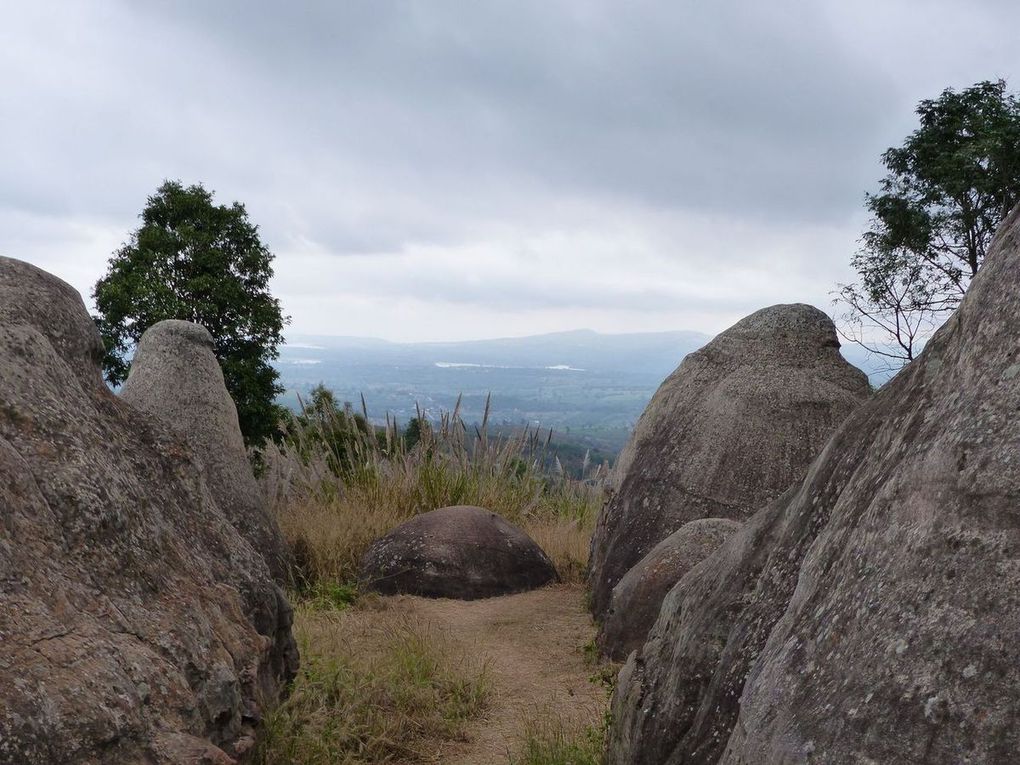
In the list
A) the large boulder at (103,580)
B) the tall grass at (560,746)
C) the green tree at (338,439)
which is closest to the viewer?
the large boulder at (103,580)

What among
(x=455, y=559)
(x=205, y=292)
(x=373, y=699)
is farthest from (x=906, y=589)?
(x=205, y=292)

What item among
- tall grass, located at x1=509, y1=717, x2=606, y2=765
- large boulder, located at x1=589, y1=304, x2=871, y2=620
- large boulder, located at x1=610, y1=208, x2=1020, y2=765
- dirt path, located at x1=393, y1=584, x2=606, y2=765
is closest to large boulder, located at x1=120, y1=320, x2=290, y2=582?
dirt path, located at x1=393, y1=584, x2=606, y2=765

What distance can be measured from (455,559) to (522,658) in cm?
166

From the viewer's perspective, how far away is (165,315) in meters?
12.3

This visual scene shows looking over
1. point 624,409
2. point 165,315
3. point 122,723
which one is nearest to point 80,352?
point 122,723

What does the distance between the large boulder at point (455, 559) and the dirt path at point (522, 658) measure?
0.16 m

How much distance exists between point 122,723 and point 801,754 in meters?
1.78

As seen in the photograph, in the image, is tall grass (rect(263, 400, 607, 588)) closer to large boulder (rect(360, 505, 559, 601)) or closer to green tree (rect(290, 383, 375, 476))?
green tree (rect(290, 383, 375, 476))

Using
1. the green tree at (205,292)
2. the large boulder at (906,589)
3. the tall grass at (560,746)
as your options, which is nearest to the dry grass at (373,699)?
the tall grass at (560,746)

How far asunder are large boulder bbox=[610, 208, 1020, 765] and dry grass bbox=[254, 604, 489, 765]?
1.78 m

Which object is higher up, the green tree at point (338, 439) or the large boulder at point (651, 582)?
the green tree at point (338, 439)

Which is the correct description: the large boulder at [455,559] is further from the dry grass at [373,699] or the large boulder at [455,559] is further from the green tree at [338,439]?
the green tree at [338,439]

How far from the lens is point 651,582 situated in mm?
5637

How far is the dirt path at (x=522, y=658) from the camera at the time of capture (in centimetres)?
468
